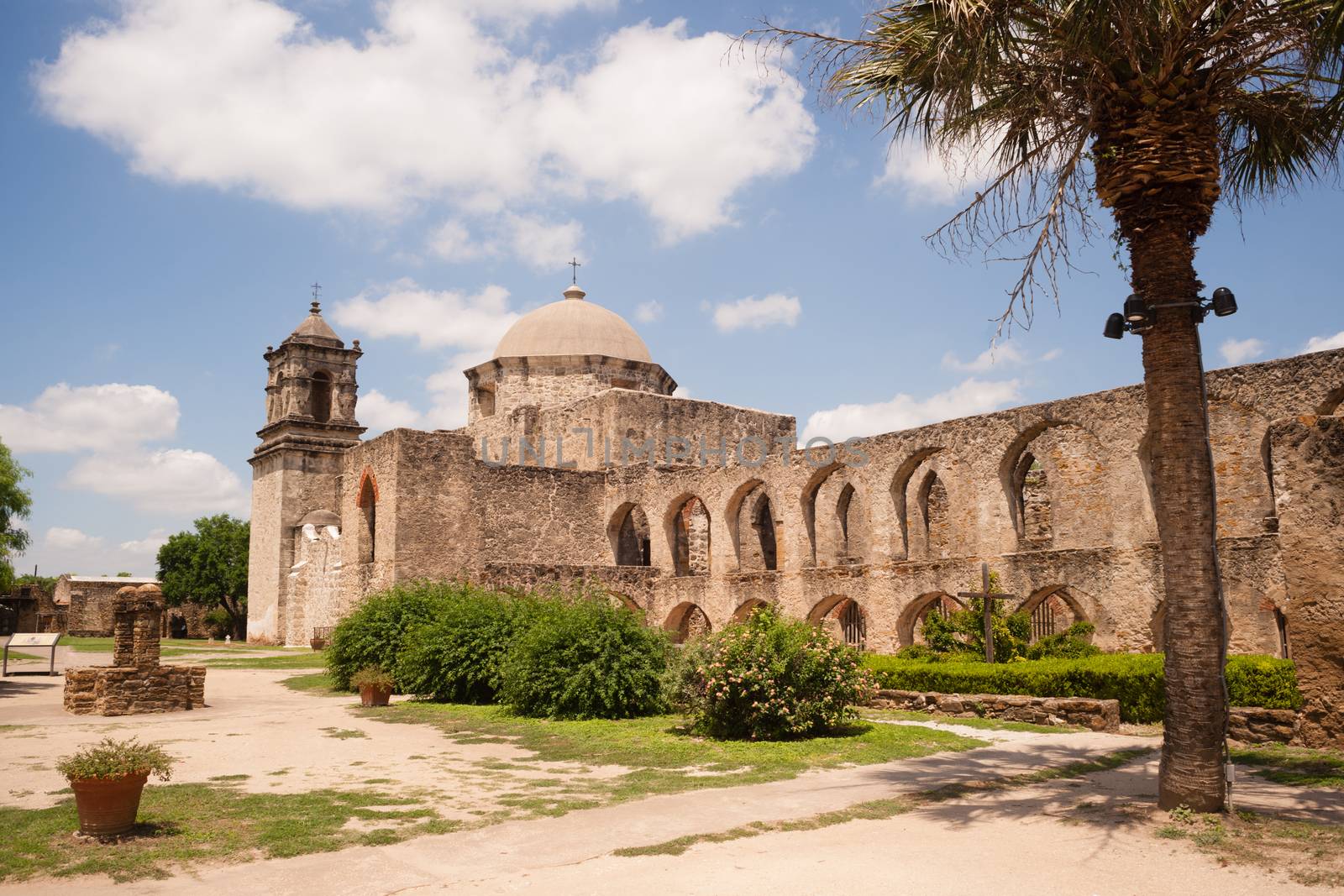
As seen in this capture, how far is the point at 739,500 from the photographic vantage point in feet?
74.7

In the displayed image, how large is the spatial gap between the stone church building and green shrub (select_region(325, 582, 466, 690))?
3.79 m

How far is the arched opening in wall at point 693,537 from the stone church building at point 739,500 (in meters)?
0.07

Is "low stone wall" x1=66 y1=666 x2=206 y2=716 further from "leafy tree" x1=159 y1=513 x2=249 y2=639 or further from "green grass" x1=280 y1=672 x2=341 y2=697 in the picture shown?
"leafy tree" x1=159 y1=513 x2=249 y2=639

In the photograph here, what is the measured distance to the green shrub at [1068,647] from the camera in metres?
14.4

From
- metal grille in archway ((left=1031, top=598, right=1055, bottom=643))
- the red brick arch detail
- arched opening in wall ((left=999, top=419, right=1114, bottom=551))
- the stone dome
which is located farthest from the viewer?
the stone dome

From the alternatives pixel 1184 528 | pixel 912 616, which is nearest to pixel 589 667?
pixel 1184 528

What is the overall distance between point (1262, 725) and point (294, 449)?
28.2 metres

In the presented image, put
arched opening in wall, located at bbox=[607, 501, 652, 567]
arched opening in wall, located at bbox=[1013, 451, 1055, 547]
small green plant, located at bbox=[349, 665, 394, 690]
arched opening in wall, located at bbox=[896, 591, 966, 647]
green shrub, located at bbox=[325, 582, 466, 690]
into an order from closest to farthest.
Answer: small green plant, located at bbox=[349, 665, 394, 690] < green shrub, located at bbox=[325, 582, 466, 690] < arched opening in wall, located at bbox=[896, 591, 966, 647] < arched opening in wall, located at bbox=[1013, 451, 1055, 547] < arched opening in wall, located at bbox=[607, 501, 652, 567]

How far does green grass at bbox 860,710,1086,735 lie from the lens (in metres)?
10.4

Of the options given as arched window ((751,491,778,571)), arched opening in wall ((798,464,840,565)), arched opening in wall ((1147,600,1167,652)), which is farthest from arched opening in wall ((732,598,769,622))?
arched opening in wall ((1147,600,1167,652))

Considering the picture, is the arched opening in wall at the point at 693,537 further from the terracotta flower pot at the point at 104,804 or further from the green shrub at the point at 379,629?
the terracotta flower pot at the point at 104,804

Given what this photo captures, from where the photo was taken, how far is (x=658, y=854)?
5.40 metres

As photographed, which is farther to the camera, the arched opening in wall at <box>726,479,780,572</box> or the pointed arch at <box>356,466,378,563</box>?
the arched opening in wall at <box>726,479,780,572</box>

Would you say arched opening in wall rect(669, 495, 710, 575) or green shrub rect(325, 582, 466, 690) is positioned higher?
arched opening in wall rect(669, 495, 710, 575)
